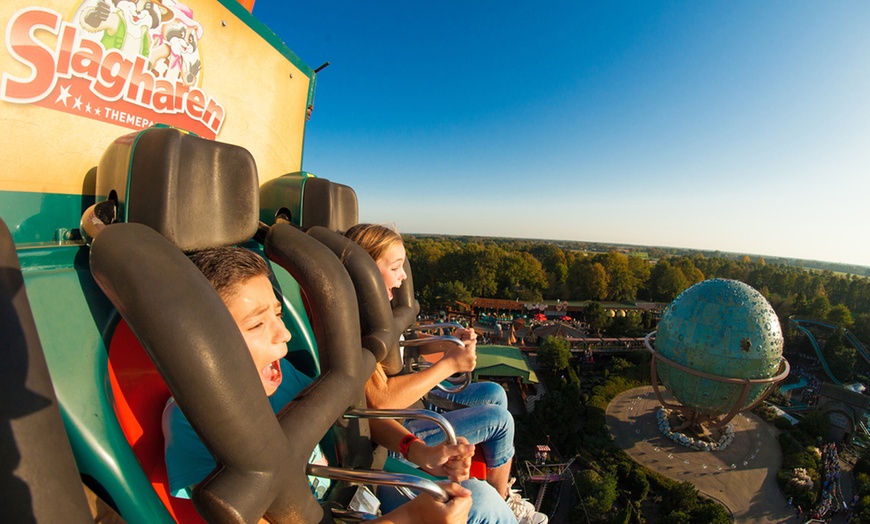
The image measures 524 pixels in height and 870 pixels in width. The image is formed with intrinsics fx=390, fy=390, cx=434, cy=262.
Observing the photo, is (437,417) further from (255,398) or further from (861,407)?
(861,407)

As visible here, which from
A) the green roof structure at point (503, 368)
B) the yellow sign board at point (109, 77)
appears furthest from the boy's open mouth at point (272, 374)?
the green roof structure at point (503, 368)

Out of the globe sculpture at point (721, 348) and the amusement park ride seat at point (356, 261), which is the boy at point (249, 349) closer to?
the amusement park ride seat at point (356, 261)

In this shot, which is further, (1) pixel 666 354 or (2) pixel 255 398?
(1) pixel 666 354

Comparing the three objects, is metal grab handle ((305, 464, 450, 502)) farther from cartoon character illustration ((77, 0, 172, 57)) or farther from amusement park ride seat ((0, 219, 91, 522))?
cartoon character illustration ((77, 0, 172, 57))

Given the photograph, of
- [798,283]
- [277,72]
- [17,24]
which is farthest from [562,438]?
[798,283]

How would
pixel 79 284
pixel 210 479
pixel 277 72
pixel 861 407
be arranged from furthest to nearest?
pixel 861 407 < pixel 277 72 < pixel 79 284 < pixel 210 479

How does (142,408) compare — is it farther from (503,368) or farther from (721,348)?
(503,368)

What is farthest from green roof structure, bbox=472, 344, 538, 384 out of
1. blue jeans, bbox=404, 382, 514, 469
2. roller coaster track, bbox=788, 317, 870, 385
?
roller coaster track, bbox=788, 317, 870, 385

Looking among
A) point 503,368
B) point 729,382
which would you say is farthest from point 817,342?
point 503,368
